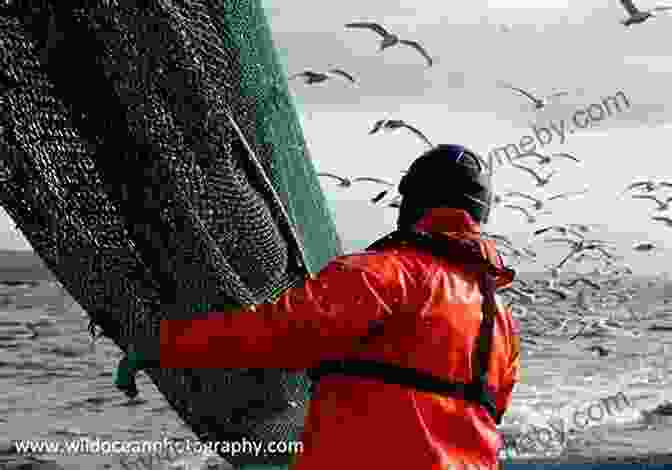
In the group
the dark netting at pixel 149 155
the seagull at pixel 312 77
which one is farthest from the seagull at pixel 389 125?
the dark netting at pixel 149 155

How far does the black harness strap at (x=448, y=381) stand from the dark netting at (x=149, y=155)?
3.12 feet

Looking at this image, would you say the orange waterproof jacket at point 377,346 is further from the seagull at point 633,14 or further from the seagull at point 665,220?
the seagull at point 665,220

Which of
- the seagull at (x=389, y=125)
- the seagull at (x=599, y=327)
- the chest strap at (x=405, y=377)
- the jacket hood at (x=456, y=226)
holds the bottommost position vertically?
the seagull at (x=599, y=327)

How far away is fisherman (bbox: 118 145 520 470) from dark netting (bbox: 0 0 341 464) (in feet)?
2.95

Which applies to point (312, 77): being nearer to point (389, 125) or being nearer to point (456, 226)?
point (389, 125)

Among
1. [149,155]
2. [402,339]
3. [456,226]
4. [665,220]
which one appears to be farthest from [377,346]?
[665,220]

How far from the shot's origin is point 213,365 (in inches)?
72.2

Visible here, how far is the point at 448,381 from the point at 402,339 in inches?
4.7

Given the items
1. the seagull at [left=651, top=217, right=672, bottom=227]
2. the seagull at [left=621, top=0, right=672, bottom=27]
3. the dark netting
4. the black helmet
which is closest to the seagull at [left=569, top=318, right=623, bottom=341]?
the seagull at [left=651, top=217, right=672, bottom=227]

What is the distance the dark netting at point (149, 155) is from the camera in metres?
2.50

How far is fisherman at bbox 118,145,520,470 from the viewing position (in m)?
1.81

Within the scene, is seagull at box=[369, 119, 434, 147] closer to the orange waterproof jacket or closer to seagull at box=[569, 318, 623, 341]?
seagull at box=[569, 318, 623, 341]

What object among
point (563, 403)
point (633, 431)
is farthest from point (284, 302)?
point (563, 403)

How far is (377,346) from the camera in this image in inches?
75.8
